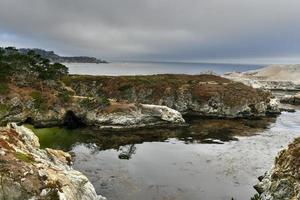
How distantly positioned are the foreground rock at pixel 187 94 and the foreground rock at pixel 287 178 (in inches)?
1932

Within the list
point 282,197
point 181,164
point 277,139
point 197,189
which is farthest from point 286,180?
point 277,139

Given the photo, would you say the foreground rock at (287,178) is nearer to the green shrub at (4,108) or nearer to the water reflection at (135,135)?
the water reflection at (135,135)

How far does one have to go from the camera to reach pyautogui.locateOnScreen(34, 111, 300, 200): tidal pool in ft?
110

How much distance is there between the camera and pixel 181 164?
42.2 metres

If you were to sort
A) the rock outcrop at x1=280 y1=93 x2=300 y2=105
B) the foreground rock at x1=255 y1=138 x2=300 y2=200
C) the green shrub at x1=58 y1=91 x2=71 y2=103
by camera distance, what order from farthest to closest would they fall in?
the rock outcrop at x1=280 y1=93 x2=300 y2=105
the green shrub at x1=58 y1=91 x2=71 y2=103
the foreground rock at x1=255 y1=138 x2=300 y2=200

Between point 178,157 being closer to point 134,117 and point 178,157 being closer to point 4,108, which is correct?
point 134,117

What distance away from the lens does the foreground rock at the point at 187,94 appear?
3152 inches

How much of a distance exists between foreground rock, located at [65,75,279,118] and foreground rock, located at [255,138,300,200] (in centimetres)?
4908

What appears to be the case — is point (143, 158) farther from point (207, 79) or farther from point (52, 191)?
point (207, 79)

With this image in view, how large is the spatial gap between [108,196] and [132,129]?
30.7 meters

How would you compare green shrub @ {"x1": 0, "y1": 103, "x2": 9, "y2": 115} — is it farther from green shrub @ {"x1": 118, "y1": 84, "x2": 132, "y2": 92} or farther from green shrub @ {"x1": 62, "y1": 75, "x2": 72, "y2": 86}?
green shrub @ {"x1": 62, "y1": 75, "x2": 72, "y2": 86}

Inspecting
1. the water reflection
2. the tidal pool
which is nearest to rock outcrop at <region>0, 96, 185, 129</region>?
the water reflection

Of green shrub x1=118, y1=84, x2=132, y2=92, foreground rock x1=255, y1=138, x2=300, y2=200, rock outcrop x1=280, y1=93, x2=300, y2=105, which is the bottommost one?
rock outcrop x1=280, y1=93, x2=300, y2=105

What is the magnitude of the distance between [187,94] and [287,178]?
5902 cm
